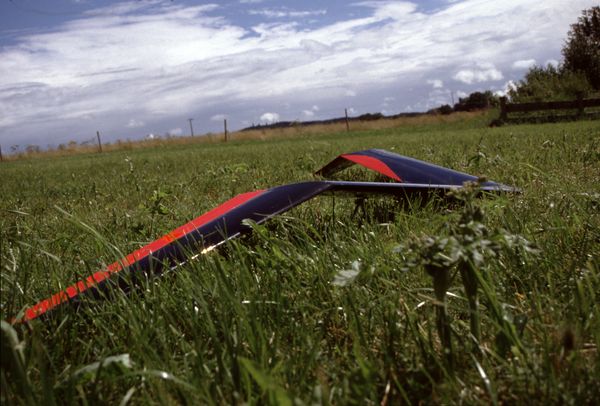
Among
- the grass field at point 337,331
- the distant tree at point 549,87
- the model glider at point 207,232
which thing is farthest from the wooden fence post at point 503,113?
the grass field at point 337,331

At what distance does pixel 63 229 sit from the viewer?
3072 millimetres

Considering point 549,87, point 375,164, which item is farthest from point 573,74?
point 375,164

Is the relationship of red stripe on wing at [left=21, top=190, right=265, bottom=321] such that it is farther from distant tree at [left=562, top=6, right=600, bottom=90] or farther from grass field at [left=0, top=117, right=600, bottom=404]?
distant tree at [left=562, top=6, right=600, bottom=90]

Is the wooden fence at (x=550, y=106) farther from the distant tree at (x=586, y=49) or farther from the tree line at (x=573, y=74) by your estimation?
the distant tree at (x=586, y=49)

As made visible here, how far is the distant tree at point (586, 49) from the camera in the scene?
32438mm

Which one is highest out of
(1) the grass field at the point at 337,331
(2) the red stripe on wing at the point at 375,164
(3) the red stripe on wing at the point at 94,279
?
(2) the red stripe on wing at the point at 375,164

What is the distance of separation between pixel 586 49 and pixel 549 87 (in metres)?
8.65

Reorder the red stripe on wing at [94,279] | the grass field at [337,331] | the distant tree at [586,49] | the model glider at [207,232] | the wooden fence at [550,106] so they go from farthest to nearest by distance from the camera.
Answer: the distant tree at [586,49] → the wooden fence at [550,106] → the model glider at [207,232] → the red stripe on wing at [94,279] → the grass field at [337,331]

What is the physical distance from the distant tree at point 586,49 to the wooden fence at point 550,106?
37.5 feet

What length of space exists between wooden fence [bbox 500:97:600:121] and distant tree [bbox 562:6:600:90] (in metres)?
11.4

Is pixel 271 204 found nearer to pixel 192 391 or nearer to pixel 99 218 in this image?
pixel 192 391

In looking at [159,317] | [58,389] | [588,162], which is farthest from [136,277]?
[588,162]

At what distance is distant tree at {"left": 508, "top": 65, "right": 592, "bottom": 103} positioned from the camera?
2641 cm

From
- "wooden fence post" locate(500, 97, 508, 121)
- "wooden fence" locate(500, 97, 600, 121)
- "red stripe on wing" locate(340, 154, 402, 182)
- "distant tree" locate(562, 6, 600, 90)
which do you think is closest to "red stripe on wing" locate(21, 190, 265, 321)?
"red stripe on wing" locate(340, 154, 402, 182)
